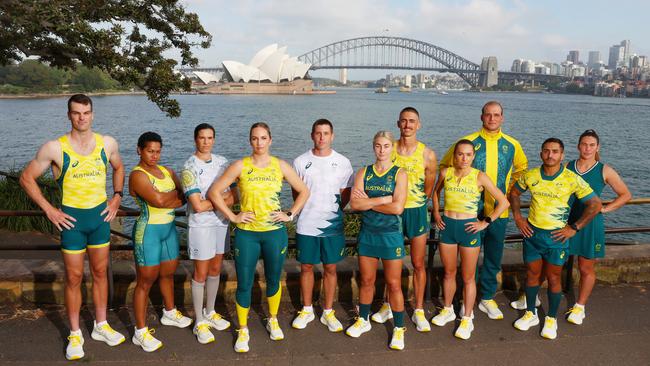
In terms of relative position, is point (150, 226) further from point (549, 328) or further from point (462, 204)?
point (549, 328)

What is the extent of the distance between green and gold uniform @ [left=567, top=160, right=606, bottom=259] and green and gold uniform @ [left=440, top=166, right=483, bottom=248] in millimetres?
847

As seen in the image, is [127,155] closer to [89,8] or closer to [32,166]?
[89,8]

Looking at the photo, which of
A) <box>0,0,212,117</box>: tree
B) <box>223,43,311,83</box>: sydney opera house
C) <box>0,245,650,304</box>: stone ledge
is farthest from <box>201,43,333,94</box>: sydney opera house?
<box>0,245,650,304</box>: stone ledge

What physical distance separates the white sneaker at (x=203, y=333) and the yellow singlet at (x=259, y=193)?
0.83 meters

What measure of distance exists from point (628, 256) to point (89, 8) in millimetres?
8583

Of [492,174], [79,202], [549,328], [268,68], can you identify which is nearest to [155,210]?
[79,202]

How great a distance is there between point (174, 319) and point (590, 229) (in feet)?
11.7

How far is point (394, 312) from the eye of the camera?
12.5ft

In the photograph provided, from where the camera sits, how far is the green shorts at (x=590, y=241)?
13.4ft

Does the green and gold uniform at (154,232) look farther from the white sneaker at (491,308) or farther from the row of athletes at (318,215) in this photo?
the white sneaker at (491,308)

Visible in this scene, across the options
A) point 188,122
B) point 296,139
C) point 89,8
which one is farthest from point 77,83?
point 89,8

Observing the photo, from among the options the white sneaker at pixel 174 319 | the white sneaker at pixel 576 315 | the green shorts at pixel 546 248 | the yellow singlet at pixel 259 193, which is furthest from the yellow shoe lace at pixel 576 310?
the white sneaker at pixel 174 319

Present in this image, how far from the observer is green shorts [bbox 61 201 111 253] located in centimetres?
352

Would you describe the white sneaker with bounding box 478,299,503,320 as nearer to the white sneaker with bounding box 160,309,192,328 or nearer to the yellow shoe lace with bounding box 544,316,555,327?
the yellow shoe lace with bounding box 544,316,555,327
